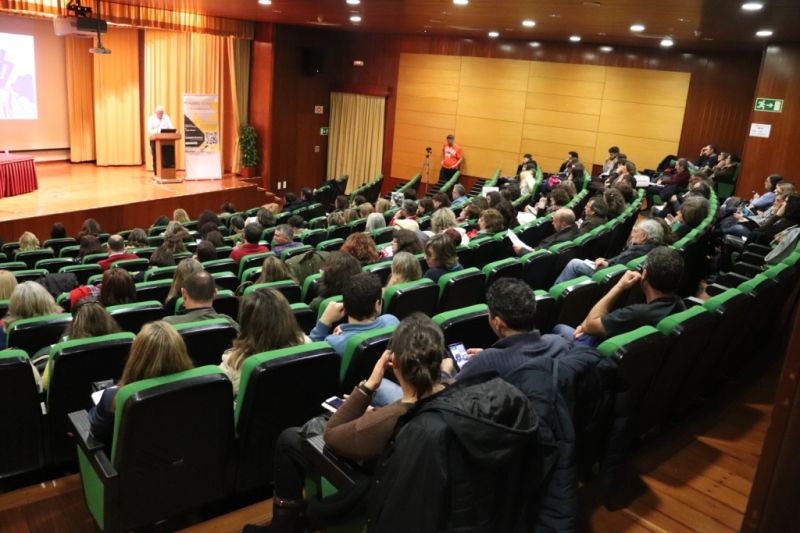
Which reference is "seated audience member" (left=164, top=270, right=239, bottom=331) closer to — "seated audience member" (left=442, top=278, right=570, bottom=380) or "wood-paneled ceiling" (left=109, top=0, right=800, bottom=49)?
"seated audience member" (left=442, top=278, right=570, bottom=380)

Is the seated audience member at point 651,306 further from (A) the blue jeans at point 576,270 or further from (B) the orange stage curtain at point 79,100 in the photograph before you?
(B) the orange stage curtain at point 79,100

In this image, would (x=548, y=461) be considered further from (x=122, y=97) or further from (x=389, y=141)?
(x=122, y=97)

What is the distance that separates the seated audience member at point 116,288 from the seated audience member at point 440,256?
1970mm

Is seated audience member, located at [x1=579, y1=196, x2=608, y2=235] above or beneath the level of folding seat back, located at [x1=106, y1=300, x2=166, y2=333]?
above

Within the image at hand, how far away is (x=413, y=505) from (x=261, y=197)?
13350 mm

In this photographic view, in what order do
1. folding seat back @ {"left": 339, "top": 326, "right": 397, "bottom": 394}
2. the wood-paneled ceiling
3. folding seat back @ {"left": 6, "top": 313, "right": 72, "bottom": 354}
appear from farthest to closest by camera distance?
the wood-paneled ceiling → folding seat back @ {"left": 6, "top": 313, "right": 72, "bottom": 354} → folding seat back @ {"left": 339, "top": 326, "right": 397, "bottom": 394}

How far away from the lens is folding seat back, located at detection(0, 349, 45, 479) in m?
2.73

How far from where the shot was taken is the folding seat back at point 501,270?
4.70 meters

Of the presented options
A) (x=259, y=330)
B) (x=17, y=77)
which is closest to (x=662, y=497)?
(x=259, y=330)

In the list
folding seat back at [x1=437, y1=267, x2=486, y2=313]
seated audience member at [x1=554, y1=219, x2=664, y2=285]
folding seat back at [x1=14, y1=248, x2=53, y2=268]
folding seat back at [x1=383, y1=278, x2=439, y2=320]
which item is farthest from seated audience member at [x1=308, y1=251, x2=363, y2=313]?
folding seat back at [x1=14, y1=248, x2=53, y2=268]

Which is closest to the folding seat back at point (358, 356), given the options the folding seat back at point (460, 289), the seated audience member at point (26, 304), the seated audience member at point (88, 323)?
the seated audience member at point (88, 323)

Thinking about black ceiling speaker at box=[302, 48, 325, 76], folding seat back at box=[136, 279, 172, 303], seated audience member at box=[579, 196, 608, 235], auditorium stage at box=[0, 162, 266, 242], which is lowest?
auditorium stage at box=[0, 162, 266, 242]

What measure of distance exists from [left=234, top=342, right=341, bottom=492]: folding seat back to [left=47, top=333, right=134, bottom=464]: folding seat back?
2.38 feet

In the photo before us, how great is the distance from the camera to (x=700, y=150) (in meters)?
12.0
